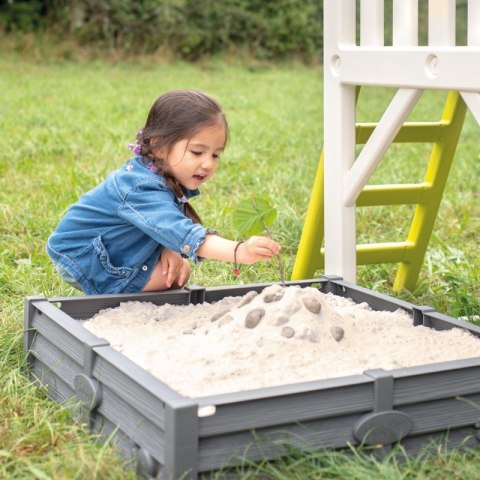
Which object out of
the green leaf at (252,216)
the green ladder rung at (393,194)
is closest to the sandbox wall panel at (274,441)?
the green leaf at (252,216)

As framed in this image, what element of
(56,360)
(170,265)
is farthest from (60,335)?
(170,265)

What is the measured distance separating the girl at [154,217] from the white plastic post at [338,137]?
42 cm

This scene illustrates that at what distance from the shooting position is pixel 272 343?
6.75 ft

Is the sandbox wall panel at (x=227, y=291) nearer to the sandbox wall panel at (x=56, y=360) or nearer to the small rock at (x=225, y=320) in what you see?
the small rock at (x=225, y=320)

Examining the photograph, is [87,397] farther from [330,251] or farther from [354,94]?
[354,94]

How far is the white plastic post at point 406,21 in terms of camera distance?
8.48ft

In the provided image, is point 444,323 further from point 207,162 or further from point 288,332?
point 207,162

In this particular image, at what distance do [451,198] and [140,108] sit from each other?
4.07 meters

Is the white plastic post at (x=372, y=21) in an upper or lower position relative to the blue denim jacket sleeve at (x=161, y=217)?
upper

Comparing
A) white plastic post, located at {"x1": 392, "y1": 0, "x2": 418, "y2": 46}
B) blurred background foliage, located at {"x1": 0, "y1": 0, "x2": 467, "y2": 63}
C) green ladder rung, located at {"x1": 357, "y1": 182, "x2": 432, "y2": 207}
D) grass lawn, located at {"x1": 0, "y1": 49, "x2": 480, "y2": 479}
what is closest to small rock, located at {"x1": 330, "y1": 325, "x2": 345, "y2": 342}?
grass lawn, located at {"x1": 0, "y1": 49, "x2": 480, "y2": 479}

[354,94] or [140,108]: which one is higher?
[354,94]

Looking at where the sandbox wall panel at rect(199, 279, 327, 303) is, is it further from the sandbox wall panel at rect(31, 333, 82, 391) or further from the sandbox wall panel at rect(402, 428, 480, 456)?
the sandbox wall panel at rect(402, 428, 480, 456)

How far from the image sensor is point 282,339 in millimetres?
2076

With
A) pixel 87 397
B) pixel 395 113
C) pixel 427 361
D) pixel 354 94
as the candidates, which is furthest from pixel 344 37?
pixel 87 397
